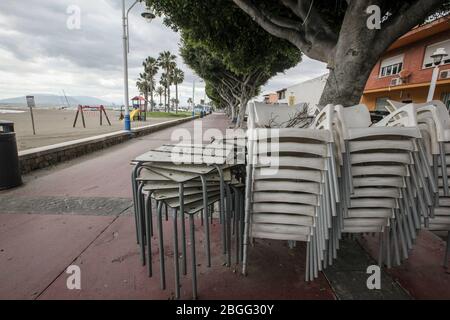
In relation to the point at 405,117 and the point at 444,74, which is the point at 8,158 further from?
the point at 444,74

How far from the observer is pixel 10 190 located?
3.75 metres

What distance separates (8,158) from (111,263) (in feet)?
10.3

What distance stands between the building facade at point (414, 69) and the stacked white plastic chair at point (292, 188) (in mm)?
15693

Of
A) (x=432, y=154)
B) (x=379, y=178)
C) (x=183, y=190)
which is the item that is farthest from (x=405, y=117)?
(x=183, y=190)

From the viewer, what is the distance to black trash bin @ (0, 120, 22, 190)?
143 inches

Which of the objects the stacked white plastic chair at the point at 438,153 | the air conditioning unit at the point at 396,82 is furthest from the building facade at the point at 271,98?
the stacked white plastic chair at the point at 438,153

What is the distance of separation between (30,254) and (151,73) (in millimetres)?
55541

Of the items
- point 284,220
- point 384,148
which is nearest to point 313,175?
point 284,220

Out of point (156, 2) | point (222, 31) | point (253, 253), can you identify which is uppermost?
point (156, 2)

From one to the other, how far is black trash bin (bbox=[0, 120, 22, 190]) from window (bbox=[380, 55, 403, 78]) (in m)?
21.1

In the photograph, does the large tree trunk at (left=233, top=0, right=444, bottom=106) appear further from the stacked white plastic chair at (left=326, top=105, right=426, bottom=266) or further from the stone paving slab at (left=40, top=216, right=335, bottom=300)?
the stone paving slab at (left=40, top=216, right=335, bottom=300)

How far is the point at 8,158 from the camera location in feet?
12.2

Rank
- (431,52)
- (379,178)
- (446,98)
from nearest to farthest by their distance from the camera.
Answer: (379,178), (446,98), (431,52)
